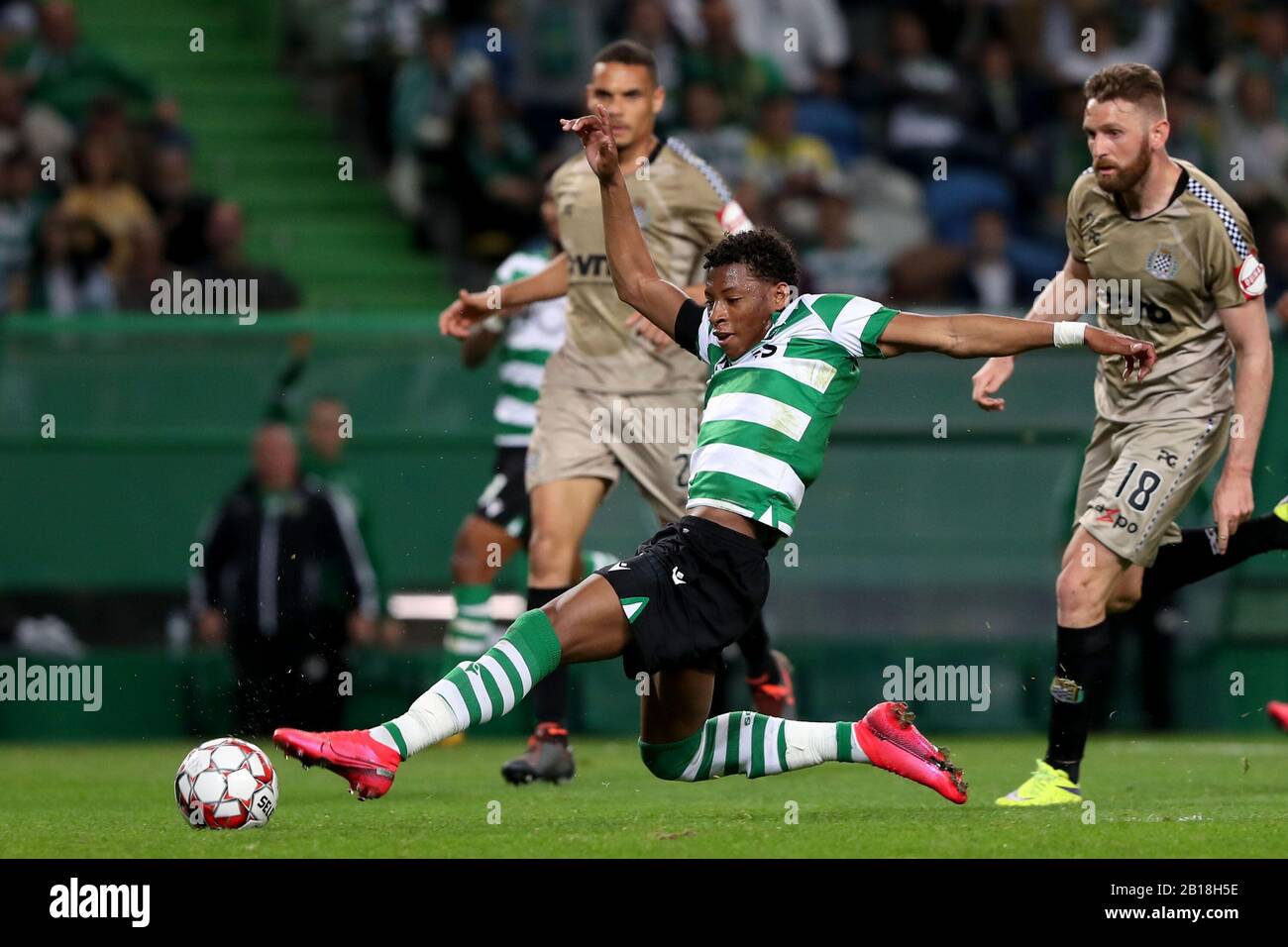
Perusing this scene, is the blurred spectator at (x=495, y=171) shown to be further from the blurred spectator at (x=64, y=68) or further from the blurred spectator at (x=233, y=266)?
the blurred spectator at (x=64, y=68)

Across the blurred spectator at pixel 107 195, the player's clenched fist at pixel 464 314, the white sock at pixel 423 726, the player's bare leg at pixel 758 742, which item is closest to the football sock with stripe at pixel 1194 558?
the player's bare leg at pixel 758 742

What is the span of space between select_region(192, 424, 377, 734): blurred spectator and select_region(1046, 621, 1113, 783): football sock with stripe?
395cm

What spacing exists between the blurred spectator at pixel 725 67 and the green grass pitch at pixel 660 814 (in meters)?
5.85

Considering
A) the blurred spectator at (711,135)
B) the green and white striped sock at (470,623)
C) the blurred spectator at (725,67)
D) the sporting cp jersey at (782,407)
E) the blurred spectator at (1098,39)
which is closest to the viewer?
the sporting cp jersey at (782,407)

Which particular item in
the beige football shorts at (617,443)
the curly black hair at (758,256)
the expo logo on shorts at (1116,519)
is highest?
the curly black hair at (758,256)

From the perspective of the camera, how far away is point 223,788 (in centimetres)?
628

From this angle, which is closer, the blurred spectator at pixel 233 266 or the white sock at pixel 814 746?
the white sock at pixel 814 746

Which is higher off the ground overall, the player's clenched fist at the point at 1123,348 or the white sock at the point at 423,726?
the player's clenched fist at the point at 1123,348

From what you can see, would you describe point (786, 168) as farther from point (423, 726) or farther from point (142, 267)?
point (423, 726)

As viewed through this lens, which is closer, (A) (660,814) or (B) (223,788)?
(B) (223,788)

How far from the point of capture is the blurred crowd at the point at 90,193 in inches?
495

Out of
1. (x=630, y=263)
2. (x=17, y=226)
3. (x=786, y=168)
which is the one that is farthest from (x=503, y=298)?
(x=786, y=168)

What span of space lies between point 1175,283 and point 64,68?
877 cm
